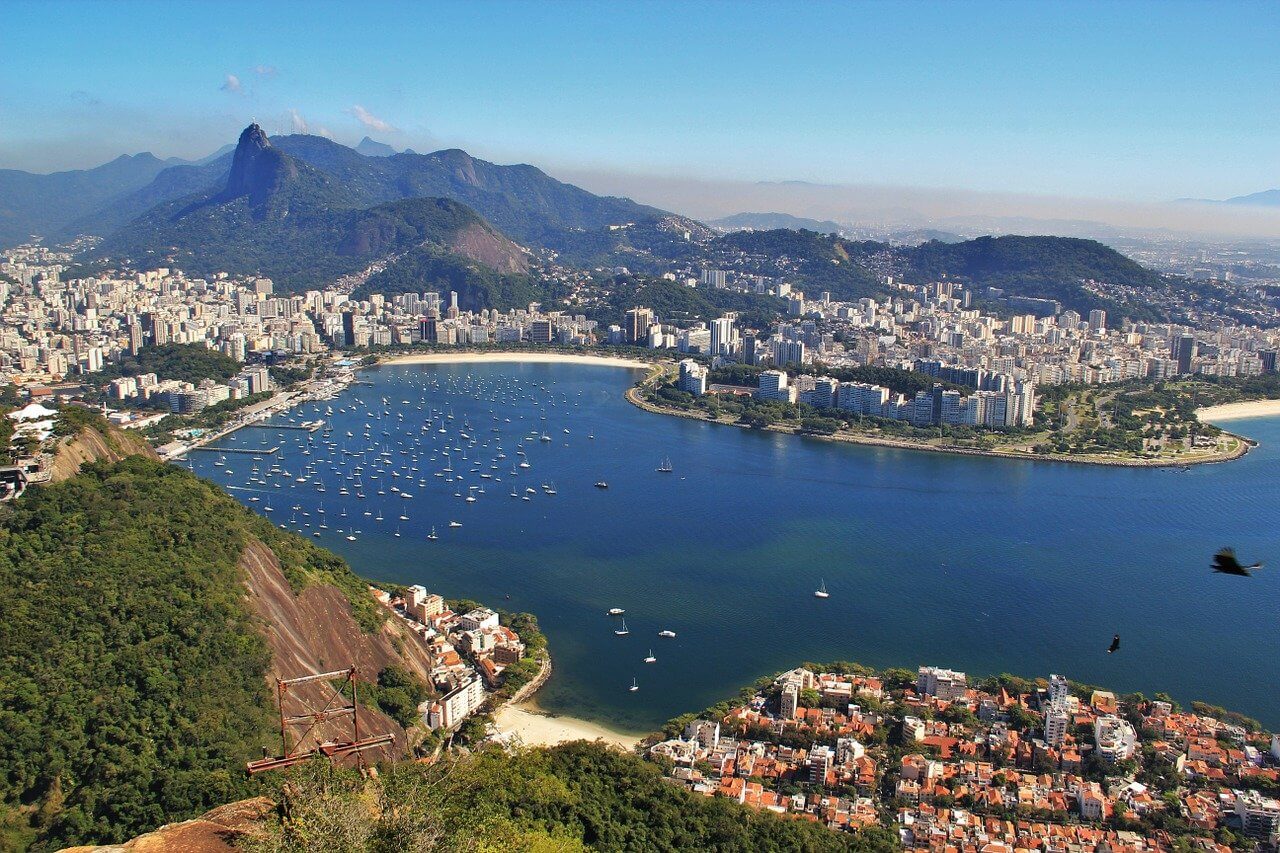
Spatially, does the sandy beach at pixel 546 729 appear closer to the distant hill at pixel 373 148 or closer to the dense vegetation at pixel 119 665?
the dense vegetation at pixel 119 665

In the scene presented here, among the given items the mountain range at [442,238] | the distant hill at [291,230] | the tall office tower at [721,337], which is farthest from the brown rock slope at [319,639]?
the distant hill at [291,230]

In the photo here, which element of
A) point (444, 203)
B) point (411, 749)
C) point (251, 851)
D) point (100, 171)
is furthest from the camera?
point (100, 171)

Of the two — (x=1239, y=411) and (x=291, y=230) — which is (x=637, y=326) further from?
(x=291, y=230)

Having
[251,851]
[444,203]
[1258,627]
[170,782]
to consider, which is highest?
[444,203]

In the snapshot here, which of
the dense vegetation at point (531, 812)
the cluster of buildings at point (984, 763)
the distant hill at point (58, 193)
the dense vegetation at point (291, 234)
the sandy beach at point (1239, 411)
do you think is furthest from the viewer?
the distant hill at point (58, 193)

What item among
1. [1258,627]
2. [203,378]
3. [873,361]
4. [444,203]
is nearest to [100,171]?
[444,203]

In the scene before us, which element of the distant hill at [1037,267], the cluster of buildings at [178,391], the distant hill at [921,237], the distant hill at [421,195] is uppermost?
the distant hill at [421,195]

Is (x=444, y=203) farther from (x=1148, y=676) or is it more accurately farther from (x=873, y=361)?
(x=1148, y=676)
